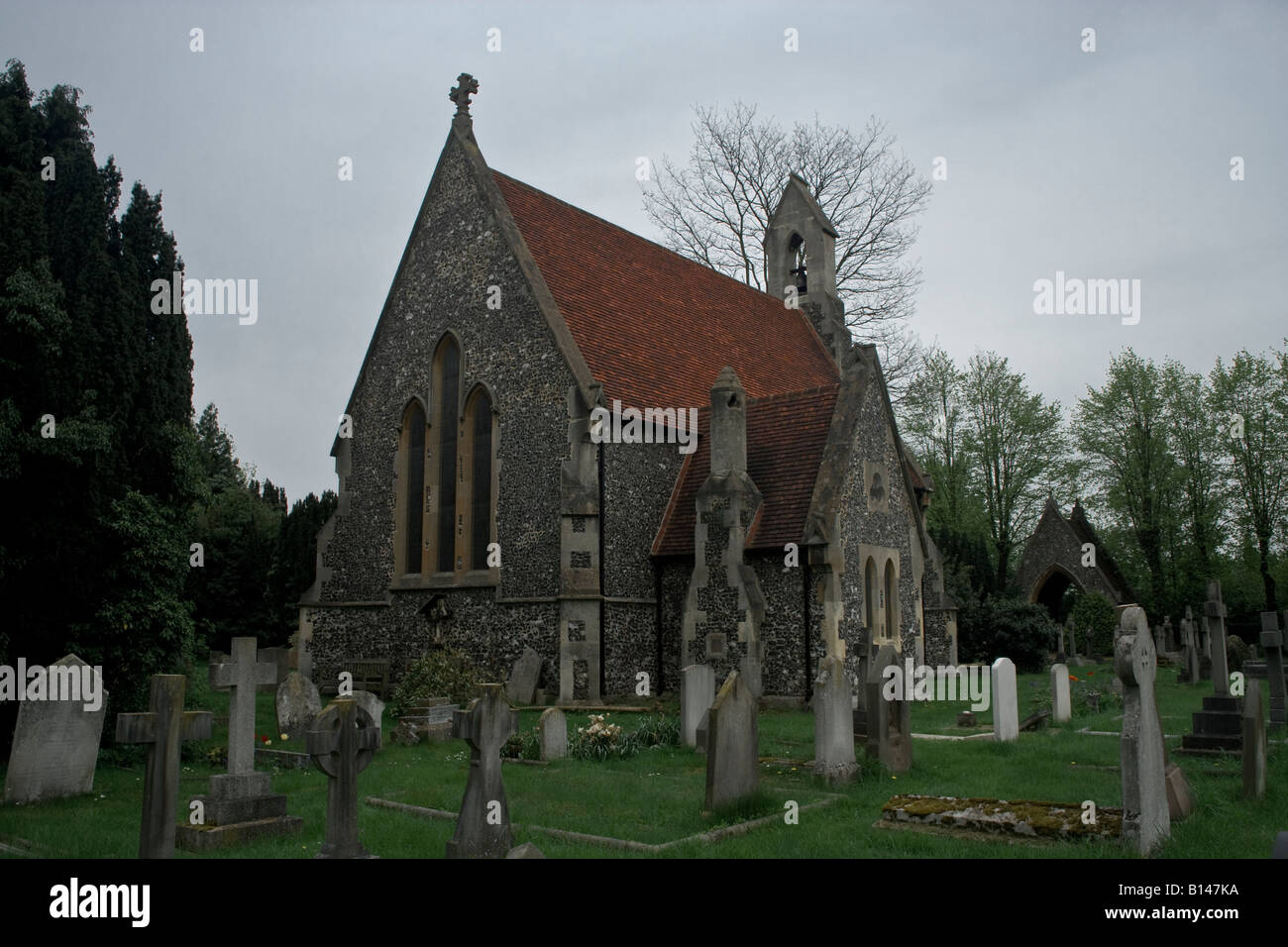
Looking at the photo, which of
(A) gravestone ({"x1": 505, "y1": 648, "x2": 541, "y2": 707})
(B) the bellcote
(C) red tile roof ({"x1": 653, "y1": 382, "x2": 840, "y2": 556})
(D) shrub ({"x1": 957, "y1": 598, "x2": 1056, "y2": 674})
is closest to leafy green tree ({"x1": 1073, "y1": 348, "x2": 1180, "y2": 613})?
(D) shrub ({"x1": 957, "y1": 598, "x2": 1056, "y2": 674})

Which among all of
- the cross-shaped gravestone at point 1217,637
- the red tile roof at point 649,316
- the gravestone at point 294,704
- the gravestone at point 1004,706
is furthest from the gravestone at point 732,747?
the red tile roof at point 649,316

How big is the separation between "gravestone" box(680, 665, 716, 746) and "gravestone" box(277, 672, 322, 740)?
18.3 ft

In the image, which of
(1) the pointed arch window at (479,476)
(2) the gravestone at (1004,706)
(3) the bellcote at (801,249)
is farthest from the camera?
(3) the bellcote at (801,249)

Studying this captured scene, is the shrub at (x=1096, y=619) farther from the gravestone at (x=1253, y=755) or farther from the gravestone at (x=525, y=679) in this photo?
the gravestone at (x=1253, y=755)

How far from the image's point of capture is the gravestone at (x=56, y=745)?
976cm

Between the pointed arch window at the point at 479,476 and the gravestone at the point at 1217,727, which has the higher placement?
the pointed arch window at the point at 479,476

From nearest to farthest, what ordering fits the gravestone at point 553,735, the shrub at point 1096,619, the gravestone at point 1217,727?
the gravestone at point 1217,727 < the gravestone at point 553,735 < the shrub at point 1096,619

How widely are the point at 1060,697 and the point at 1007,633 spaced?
1530 cm

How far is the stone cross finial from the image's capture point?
2116 centimetres

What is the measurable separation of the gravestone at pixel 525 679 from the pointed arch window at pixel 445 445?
3028 mm
